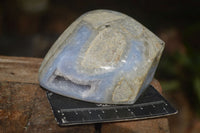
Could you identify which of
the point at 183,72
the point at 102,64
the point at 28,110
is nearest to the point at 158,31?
the point at 183,72

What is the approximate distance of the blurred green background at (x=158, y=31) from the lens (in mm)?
2189

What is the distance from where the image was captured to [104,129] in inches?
39.2

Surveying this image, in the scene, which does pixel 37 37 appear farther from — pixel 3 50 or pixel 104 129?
pixel 104 129

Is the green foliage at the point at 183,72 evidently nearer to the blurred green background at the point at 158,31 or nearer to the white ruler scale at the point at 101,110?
the blurred green background at the point at 158,31

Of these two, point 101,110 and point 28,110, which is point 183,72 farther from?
point 28,110

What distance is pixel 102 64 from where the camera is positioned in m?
1.04

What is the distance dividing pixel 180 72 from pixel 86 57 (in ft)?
4.63

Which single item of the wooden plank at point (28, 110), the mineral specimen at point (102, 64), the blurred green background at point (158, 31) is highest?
the mineral specimen at point (102, 64)

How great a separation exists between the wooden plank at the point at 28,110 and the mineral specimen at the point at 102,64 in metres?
0.08

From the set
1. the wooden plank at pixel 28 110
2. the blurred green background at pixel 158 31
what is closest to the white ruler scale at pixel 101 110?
the wooden plank at pixel 28 110

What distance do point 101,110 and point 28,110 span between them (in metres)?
0.25

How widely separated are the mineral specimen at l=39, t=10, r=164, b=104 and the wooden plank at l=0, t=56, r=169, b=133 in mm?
78

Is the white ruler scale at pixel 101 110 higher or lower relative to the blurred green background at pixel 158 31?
higher

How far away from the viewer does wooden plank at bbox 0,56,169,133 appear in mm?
969
